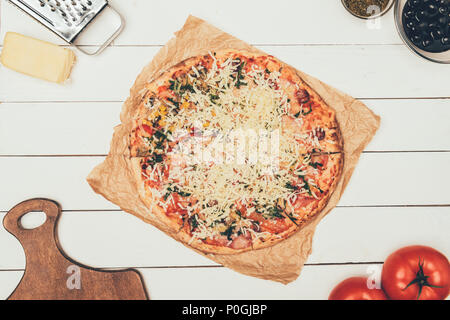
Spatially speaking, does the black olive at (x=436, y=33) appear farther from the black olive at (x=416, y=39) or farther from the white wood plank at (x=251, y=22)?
the white wood plank at (x=251, y=22)

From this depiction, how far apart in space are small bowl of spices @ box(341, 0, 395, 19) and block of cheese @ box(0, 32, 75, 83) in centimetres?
159

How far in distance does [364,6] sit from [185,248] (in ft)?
5.55

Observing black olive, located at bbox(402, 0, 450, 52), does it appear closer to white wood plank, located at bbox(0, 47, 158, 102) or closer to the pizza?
the pizza

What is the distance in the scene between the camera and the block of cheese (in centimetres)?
179

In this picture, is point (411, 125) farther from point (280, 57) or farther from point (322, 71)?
point (280, 57)

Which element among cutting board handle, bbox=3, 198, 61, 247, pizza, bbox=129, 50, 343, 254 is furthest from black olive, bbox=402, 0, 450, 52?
cutting board handle, bbox=3, 198, 61, 247

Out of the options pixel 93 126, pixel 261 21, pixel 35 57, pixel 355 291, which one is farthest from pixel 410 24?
pixel 35 57

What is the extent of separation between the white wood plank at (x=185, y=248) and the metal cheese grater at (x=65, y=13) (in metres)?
1.03

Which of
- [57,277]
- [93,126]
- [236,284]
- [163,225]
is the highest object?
[93,126]

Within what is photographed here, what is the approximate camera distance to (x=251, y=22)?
1.90m

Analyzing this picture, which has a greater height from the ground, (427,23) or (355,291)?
(427,23)

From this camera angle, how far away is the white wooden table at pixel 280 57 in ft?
6.22

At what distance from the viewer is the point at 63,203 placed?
191 centimetres

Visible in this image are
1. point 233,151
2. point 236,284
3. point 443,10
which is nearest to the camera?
point 443,10
